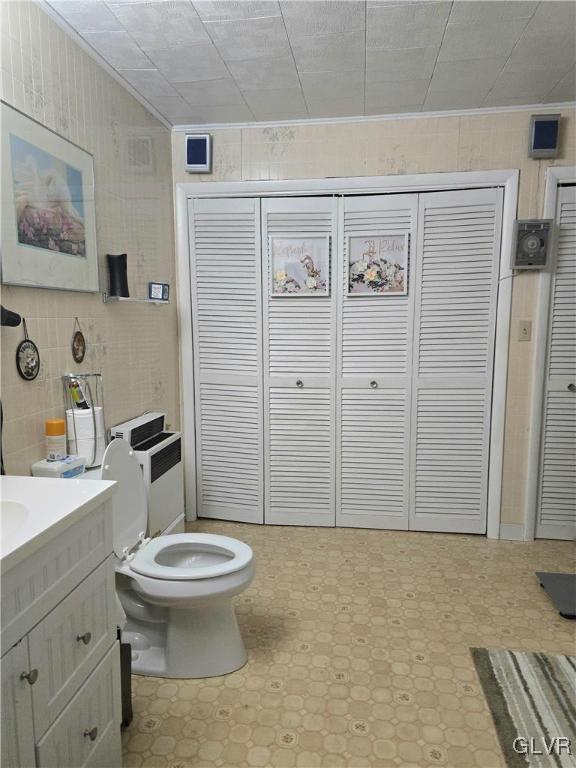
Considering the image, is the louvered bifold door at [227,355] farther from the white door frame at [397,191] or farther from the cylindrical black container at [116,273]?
the cylindrical black container at [116,273]

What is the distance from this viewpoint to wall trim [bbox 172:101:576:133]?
2.54m

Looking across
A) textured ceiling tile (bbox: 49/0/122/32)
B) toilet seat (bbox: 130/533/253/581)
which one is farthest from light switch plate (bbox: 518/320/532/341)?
textured ceiling tile (bbox: 49/0/122/32)

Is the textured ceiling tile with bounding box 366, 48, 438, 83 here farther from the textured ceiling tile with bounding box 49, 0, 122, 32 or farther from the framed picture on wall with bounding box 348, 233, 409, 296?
the textured ceiling tile with bounding box 49, 0, 122, 32

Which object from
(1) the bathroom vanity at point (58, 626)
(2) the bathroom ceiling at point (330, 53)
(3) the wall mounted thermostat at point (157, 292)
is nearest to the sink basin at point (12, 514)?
(1) the bathroom vanity at point (58, 626)

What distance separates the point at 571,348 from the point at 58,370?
2.52m

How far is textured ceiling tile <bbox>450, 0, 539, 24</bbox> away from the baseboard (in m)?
2.40

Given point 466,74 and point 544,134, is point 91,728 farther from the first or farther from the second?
point 544,134

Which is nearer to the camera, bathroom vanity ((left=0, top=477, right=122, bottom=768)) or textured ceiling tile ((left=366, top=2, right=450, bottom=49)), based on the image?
bathroom vanity ((left=0, top=477, right=122, bottom=768))

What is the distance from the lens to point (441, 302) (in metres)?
2.76

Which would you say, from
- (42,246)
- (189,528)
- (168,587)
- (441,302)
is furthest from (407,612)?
(42,246)

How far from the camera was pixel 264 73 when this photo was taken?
218 centimetres

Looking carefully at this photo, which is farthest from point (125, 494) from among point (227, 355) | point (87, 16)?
point (87, 16)

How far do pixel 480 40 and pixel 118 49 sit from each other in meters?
1.42

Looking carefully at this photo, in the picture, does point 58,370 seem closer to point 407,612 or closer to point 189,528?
point 189,528
